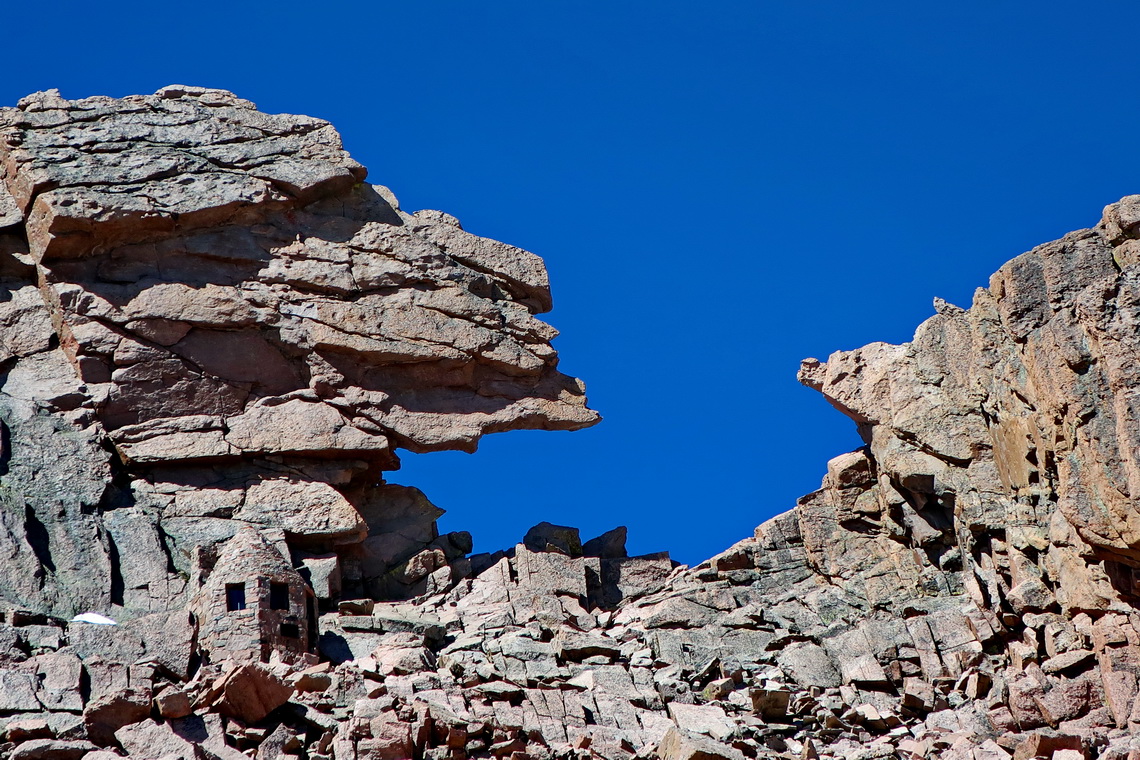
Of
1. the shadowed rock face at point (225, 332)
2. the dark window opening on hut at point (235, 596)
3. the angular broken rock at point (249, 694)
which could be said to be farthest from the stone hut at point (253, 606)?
the angular broken rock at point (249, 694)

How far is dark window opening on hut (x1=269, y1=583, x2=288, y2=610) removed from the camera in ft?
133

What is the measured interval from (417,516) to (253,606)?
8.64 metres

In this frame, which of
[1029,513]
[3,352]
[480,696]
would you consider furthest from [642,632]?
[3,352]

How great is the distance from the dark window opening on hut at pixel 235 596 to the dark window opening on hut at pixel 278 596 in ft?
2.05

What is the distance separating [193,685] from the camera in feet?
121

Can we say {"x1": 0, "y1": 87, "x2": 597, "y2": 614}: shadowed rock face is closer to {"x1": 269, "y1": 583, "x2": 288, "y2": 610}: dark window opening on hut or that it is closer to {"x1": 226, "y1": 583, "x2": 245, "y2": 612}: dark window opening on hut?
{"x1": 226, "y1": 583, "x2": 245, "y2": 612}: dark window opening on hut

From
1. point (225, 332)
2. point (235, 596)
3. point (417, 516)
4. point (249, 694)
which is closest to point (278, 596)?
point (235, 596)

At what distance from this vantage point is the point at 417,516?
4772cm

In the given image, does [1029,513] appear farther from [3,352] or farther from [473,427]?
[3,352]

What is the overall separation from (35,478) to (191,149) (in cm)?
1108

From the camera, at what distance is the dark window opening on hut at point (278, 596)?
40.4 m

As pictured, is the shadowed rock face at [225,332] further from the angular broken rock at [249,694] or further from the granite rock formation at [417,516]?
the angular broken rock at [249,694]

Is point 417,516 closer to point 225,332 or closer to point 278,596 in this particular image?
point 225,332

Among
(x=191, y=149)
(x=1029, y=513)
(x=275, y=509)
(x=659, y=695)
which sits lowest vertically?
(x=659, y=695)
